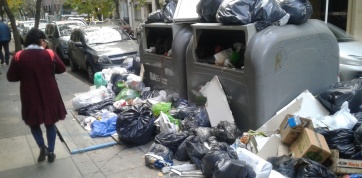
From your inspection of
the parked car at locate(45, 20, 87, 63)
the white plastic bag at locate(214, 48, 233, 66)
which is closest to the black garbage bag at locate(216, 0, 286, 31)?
the white plastic bag at locate(214, 48, 233, 66)

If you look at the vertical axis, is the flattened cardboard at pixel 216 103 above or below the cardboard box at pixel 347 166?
above

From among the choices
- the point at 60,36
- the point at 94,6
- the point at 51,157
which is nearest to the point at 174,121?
the point at 51,157

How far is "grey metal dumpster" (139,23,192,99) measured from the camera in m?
5.39

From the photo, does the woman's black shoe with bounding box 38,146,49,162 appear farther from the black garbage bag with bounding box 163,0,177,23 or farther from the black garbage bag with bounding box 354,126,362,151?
the black garbage bag with bounding box 354,126,362,151

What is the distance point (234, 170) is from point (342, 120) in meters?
1.36

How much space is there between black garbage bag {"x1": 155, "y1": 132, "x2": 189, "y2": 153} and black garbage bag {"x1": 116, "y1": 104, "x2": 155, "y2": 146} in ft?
1.04

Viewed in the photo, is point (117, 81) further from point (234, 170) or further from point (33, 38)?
point (234, 170)

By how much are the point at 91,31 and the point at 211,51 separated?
20.7 feet

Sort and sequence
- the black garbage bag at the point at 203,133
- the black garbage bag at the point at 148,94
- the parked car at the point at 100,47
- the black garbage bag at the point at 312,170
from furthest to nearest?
the parked car at the point at 100,47 < the black garbage bag at the point at 148,94 < the black garbage bag at the point at 203,133 < the black garbage bag at the point at 312,170

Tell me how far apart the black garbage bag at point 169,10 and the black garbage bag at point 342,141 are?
3402mm

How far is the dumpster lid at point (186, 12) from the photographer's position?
17.9ft

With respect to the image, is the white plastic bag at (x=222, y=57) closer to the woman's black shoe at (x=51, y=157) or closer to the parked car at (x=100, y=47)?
the woman's black shoe at (x=51, y=157)

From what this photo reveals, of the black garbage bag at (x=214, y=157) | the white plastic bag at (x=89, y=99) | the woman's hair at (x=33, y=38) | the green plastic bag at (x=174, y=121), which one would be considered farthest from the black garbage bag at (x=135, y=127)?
the white plastic bag at (x=89, y=99)

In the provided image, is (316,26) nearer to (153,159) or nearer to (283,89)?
(283,89)
